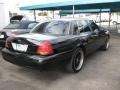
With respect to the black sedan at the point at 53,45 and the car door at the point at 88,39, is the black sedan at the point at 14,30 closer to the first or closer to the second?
the black sedan at the point at 53,45

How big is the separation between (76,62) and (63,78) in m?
0.71

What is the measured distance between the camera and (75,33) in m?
5.20

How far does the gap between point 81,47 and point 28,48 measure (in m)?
1.69

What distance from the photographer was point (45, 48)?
421 cm

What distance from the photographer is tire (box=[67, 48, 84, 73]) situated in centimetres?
494

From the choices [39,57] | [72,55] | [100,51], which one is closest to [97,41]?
[100,51]

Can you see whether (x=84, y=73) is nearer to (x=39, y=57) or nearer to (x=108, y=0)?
(x=39, y=57)

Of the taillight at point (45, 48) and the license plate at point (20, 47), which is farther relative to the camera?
the license plate at point (20, 47)

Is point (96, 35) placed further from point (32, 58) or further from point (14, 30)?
point (14, 30)

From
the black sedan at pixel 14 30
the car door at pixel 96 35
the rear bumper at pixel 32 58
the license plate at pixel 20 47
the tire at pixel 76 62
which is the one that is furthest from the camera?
the black sedan at pixel 14 30

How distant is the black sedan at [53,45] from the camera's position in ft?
14.0

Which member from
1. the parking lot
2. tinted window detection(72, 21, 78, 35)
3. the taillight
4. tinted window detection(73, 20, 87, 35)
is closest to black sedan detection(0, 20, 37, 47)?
the parking lot

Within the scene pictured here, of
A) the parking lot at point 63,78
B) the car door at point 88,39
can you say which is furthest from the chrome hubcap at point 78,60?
the car door at point 88,39

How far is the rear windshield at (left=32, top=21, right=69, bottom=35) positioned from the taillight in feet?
2.61
